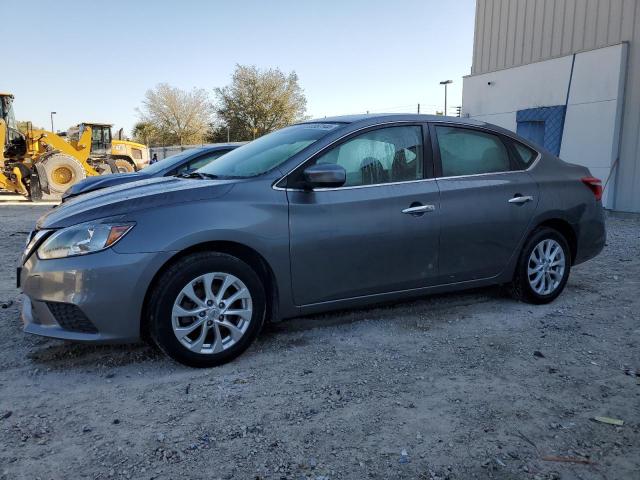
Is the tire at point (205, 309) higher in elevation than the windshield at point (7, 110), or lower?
lower

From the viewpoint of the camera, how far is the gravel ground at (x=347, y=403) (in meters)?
2.38

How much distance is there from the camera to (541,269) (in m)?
4.67

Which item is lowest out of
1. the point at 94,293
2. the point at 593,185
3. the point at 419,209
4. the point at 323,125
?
the point at 94,293

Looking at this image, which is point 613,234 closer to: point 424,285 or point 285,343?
point 424,285

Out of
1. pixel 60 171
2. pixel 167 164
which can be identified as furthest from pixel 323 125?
pixel 60 171

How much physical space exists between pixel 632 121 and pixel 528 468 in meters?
11.4

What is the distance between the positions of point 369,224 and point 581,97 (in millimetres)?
A: 11189

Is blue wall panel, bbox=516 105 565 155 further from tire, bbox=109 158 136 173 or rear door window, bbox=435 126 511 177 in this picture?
tire, bbox=109 158 136 173

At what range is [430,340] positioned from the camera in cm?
388

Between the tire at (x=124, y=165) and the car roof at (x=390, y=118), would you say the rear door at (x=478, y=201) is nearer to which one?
the car roof at (x=390, y=118)

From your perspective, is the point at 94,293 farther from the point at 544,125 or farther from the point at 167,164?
the point at 544,125

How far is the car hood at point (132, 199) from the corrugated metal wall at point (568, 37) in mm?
10950

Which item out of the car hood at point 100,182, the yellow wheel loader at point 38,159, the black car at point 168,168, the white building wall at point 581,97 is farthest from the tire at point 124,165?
the black car at point 168,168

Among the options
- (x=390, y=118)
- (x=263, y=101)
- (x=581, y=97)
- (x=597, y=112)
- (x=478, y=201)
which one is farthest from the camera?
(x=263, y=101)
